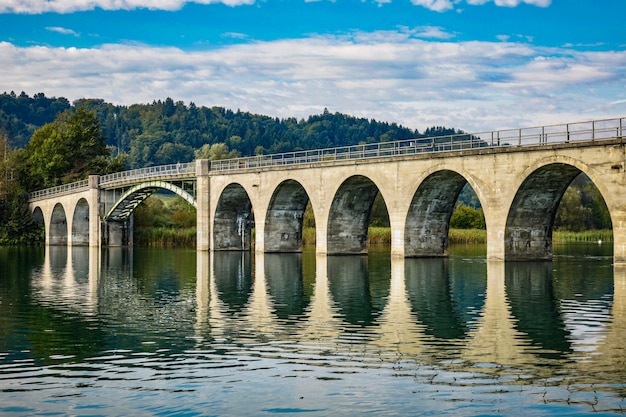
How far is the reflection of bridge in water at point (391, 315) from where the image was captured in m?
18.1

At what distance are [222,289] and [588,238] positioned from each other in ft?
228

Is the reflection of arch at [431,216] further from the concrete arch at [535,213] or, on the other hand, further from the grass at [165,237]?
the grass at [165,237]

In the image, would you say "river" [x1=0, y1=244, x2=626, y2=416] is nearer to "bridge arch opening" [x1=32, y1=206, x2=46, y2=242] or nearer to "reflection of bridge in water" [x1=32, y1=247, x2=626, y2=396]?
"reflection of bridge in water" [x1=32, y1=247, x2=626, y2=396]

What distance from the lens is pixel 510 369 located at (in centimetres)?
1638

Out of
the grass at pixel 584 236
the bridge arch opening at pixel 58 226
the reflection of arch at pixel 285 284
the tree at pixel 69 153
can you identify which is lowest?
the reflection of arch at pixel 285 284

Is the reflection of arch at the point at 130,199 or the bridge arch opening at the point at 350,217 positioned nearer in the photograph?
the bridge arch opening at the point at 350,217

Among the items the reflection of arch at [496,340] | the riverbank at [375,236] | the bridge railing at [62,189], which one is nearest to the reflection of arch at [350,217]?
the riverbank at [375,236]

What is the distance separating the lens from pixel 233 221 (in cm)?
7306

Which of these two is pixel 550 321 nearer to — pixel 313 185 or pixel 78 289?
pixel 78 289

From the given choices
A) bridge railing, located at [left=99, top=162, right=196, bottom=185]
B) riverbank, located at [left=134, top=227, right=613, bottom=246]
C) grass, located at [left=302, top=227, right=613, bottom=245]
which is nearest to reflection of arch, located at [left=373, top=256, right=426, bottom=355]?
bridge railing, located at [left=99, top=162, right=196, bottom=185]

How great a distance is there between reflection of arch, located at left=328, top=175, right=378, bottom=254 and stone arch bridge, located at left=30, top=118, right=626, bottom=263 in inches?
3.0

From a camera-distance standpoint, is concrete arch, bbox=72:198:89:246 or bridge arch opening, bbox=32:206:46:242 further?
bridge arch opening, bbox=32:206:46:242

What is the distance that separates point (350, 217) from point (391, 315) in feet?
115

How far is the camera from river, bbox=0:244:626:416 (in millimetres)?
14062
